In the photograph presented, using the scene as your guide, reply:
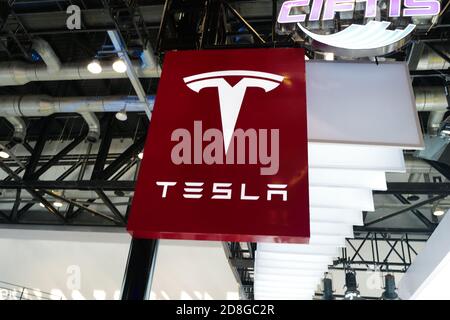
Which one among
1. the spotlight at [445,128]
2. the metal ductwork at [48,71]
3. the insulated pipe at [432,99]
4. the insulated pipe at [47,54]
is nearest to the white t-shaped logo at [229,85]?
the metal ductwork at [48,71]

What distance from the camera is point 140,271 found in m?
6.66

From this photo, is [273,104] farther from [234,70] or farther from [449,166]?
[449,166]

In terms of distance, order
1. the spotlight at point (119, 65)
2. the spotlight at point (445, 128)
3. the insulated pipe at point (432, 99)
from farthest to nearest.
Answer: the insulated pipe at point (432, 99) → the spotlight at point (119, 65) → the spotlight at point (445, 128)

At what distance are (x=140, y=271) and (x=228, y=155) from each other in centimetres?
510

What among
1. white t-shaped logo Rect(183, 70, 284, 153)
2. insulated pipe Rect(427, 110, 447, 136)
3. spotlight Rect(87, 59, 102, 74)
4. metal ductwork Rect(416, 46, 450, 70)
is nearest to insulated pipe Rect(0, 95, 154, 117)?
spotlight Rect(87, 59, 102, 74)

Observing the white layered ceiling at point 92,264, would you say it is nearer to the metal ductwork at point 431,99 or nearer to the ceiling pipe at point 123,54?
the ceiling pipe at point 123,54

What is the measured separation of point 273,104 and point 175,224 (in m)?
0.99

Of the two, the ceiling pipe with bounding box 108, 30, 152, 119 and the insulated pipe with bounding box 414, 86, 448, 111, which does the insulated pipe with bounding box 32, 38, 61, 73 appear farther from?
the insulated pipe with bounding box 414, 86, 448, 111

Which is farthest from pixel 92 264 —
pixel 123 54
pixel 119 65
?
pixel 123 54

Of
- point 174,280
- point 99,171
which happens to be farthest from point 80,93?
point 174,280

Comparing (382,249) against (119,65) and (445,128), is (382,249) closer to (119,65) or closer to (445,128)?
(445,128)

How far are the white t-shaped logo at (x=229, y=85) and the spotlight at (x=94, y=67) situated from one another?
383cm

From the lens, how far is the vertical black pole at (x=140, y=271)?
21.4ft

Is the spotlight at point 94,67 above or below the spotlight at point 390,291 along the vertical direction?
above
